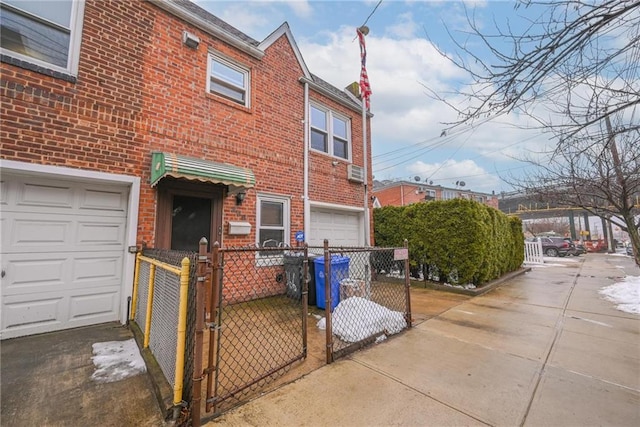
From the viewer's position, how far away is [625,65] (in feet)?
9.41

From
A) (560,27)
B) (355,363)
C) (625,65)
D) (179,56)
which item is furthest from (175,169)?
(625,65)

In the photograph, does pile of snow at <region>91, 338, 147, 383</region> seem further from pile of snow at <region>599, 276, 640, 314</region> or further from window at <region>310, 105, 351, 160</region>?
pile of snow at <region>599, 276, 640, 314</region>

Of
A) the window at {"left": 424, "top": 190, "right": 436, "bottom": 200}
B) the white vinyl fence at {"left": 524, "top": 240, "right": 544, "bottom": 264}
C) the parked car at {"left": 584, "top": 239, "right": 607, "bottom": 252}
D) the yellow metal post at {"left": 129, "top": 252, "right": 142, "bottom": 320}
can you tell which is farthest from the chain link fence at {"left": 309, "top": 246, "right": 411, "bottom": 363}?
the parked car at {"left": 584, "top": 239, "right": 607, "bottom": 252}

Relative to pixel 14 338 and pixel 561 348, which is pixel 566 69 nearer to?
pixel 561 348

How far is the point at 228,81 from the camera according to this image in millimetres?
6090

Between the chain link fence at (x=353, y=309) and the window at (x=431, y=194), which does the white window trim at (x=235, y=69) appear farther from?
the window at (x=431, y=194)

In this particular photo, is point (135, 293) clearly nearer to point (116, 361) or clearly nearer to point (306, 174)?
point (116, 361)

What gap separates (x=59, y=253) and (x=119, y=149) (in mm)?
1806

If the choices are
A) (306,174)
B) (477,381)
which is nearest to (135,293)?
(306,174)

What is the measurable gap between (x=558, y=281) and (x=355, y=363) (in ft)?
31.5

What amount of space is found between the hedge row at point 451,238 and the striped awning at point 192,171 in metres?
5.43

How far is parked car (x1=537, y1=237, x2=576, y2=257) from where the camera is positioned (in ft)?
67.5

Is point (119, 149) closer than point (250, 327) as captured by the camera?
No

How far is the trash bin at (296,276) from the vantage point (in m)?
5.66
